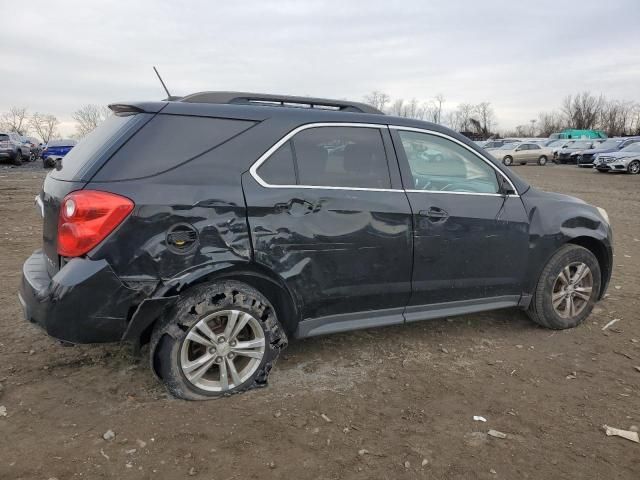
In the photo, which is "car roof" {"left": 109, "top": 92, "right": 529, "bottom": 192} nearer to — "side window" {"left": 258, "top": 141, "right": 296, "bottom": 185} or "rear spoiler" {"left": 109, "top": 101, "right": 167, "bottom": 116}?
"rear spoiler" {"left": 109, "top": 101, "right": 167, "bottom": 116}

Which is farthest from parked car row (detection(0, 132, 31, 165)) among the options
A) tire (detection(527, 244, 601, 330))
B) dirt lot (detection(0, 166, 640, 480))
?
tire (detection(527, 244, 601, 330))

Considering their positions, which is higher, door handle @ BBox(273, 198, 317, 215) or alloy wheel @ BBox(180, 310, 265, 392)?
door handle @ BBox(273, 198, 317, 215)

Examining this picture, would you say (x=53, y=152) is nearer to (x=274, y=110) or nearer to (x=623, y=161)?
(x=274, y=110)

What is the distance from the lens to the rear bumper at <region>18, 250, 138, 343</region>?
8.82ft

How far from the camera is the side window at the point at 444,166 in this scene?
3.61 meters

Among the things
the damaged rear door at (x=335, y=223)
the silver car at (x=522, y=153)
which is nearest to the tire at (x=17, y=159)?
the damaged rear door at (x=335, y=223)

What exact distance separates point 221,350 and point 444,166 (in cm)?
209

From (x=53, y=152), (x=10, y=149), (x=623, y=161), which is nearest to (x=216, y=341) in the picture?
(x=53, y=152)

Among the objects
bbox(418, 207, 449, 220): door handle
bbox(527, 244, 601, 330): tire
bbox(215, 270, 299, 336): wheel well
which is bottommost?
bbox(527, 244, 601, 330): tire

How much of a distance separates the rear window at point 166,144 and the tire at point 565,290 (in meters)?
2.73

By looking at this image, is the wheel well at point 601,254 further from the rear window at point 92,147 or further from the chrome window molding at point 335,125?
the rear window at point 92,147

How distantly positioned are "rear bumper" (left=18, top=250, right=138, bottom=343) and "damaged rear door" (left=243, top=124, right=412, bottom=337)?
2.68 ft

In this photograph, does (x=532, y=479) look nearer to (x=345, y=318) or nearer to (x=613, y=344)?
(x=345, y=318)

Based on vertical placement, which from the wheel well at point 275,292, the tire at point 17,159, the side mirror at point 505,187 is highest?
the tire at point 17,159
